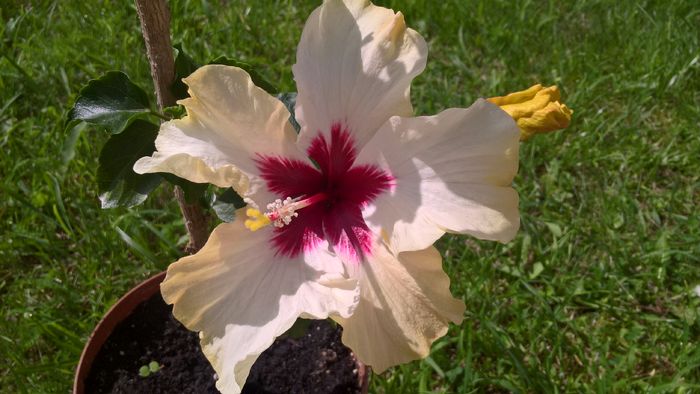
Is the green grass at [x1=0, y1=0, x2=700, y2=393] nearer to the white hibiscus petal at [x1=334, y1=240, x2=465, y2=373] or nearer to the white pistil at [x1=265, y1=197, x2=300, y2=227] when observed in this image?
the white hibiscus petal at [x1=334, y1=240, x2=465, y2=373]

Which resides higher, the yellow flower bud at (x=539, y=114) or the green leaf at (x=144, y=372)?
the yellow flower bud at (x=539, y=114)

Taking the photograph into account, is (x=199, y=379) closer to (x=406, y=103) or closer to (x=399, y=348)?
(x=399, y=348)

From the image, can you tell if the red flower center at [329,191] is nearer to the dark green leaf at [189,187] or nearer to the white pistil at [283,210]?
the white pistil at [283,210]

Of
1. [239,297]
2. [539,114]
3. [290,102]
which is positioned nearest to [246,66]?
[290,102]

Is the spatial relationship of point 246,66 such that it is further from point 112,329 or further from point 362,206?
point 112,329

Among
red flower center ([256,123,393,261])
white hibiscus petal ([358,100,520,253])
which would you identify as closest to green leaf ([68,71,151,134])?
red flower center ([256,123,393,261])

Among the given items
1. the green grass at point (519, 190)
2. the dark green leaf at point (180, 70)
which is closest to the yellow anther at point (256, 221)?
the dark green leaf at point (180, 70)
